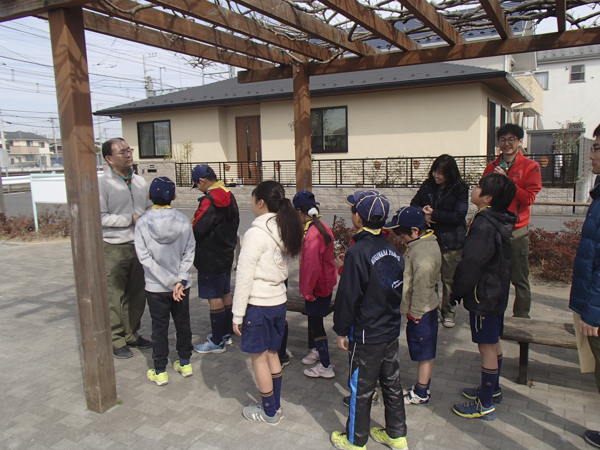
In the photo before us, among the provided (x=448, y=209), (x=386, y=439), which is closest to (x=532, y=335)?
(x=448, y=209)

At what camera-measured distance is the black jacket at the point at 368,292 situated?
9.11 ft

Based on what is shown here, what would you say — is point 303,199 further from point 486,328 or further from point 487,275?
point 486,328

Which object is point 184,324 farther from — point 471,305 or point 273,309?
point 471,305

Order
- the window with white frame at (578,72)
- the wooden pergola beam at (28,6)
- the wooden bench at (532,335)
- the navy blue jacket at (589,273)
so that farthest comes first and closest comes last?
the window with white frame at (578,72), the wooden bench at (532,335), the wooden pergola beam at (28,6), the navy blue jacket at (589,273)

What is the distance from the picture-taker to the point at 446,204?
457 cm

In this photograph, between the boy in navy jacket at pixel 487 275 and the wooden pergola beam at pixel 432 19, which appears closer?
the boy in navy jacket at pixel 487 275

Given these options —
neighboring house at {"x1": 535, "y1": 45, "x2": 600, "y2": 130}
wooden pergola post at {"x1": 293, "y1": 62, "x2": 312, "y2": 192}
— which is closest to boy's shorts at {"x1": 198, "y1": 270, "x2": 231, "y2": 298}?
wooden pergola post at {"x1": 293, "y1": 62, "x2": 312, "y2": 192}

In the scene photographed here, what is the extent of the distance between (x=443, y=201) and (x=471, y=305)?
1.58 meters

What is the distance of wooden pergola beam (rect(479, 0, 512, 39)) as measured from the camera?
3.85 m

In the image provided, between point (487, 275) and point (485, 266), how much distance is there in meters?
0.09

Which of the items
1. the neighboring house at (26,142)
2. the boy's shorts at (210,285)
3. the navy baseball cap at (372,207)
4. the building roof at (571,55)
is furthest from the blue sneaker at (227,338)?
the neighboring house at (26,142)

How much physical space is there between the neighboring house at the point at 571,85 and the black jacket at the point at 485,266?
3572cm

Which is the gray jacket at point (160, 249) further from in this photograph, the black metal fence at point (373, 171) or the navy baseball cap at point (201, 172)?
the black metal fence at point (373, 171)

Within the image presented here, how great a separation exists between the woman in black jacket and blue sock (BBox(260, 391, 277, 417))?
225 centimetres
